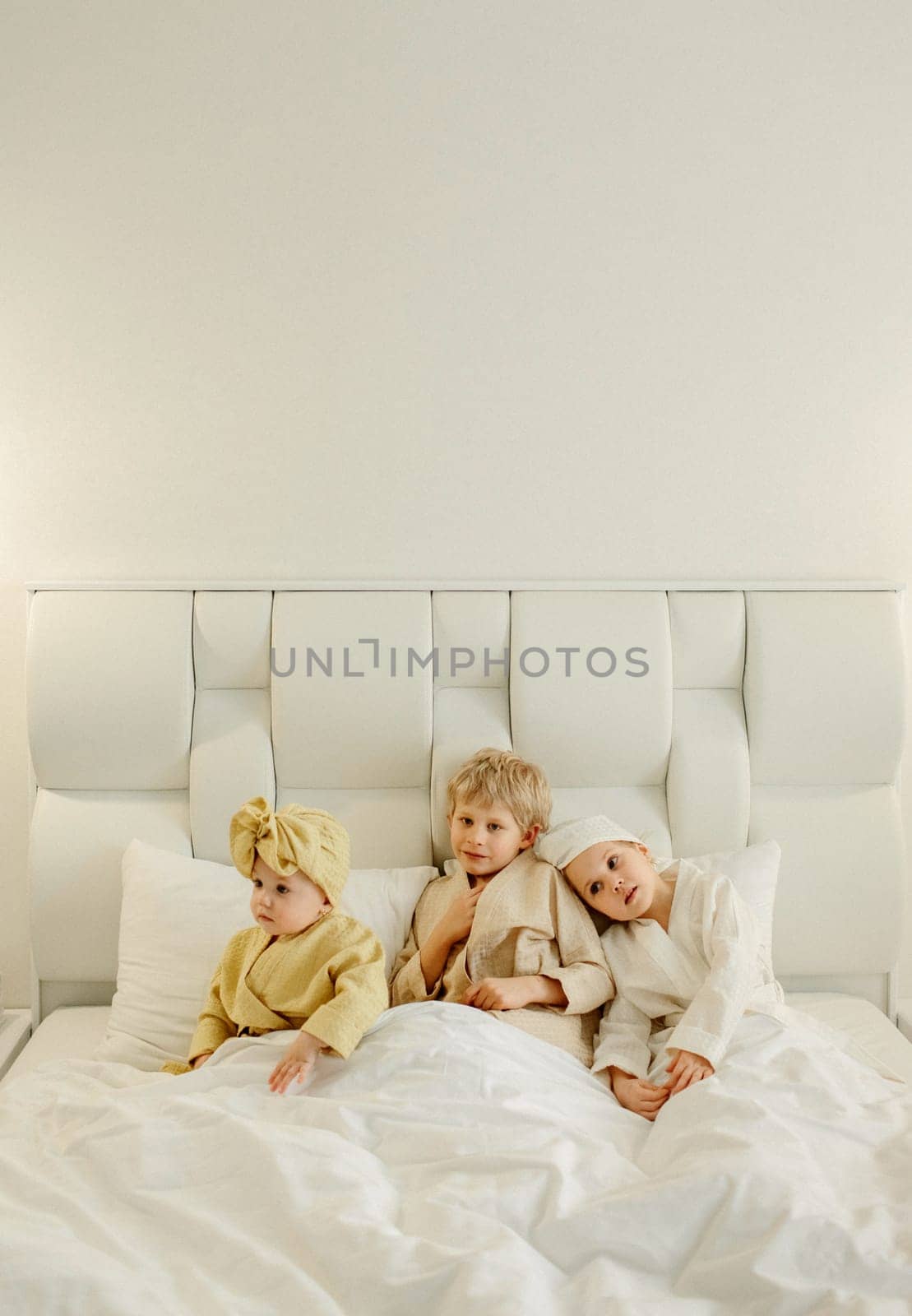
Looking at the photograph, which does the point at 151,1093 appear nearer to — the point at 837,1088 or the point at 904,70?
the point at 837,1088

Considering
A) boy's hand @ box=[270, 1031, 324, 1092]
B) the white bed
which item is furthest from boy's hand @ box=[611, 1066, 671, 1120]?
boy's hand @ box=[270, 1031, 324, 1092]

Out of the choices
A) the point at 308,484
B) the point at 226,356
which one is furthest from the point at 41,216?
the point at 308,484

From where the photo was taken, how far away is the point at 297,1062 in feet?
5.04

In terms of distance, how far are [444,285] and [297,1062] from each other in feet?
4.54

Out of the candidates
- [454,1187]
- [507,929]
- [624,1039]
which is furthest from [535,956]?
[454,1187]

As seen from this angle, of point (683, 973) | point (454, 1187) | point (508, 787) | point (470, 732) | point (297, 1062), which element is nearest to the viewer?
point (454, 1187)

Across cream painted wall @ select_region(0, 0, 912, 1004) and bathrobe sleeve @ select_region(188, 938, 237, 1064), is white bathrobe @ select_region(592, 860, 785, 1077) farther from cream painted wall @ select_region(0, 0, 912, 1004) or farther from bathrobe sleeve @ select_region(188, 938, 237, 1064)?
cream painted wall @ select_region(0, 0, 912, 1004)

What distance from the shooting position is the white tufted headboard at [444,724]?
6.78 ft

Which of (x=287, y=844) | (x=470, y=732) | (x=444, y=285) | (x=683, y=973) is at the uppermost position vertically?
(x=444, y=285)

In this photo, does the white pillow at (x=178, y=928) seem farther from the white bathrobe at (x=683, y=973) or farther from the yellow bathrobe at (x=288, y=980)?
the white bathrobe at (x=683, y=973)

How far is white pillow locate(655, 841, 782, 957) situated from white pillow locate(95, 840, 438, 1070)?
467mm

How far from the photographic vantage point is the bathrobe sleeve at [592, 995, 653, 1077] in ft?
5.50

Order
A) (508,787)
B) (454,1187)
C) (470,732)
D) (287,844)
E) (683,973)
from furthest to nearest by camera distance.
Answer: (470,732) < (508,787) < (683,973) < (287,844) < (454,1187)

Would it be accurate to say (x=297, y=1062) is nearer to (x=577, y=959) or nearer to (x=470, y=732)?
(x=577, y=959)
